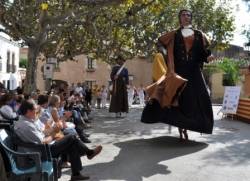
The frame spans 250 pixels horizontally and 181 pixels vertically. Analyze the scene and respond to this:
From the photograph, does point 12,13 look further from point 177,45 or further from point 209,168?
point 209,168

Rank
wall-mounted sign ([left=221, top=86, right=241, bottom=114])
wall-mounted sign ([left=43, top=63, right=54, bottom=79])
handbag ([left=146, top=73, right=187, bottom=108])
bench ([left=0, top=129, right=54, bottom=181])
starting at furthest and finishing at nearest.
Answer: wall-mounted sign ([left=43, top=63, right=54, bottom=79]), wall-mounted sign ([left=221, top=86, right=241, bottom=114]), handbag ([left=146, top=73, right=187, bottom=108]), bench ([left=0, top=129, right=54, bottom=181])

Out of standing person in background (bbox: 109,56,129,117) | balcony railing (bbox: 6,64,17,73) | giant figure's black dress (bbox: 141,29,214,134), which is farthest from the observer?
balcony railing (bbox: 6,64,17,73)

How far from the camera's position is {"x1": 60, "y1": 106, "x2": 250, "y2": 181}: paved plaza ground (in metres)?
8.11

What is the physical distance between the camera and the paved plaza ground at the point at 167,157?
8109mm

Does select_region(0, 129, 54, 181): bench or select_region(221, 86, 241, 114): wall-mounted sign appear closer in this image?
select_region(0, 129, 54, 181): bench

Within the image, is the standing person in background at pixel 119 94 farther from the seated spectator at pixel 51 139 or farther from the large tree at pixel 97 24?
the seated spectator at pixel 51 139

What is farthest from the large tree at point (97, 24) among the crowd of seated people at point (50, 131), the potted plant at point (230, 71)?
the potted plant at point (230, 71)

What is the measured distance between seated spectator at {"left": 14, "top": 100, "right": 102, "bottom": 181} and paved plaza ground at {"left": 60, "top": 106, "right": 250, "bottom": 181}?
1.20 ft

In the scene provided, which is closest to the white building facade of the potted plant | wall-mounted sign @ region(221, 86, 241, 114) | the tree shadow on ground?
the potted plant

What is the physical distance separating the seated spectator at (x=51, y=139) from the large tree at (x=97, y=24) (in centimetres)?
613

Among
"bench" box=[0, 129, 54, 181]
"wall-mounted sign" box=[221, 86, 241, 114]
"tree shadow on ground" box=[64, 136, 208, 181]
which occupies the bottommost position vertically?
"tree shadow on ground" box=[64, 136, 208, 181]

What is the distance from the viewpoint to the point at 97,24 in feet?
86.9

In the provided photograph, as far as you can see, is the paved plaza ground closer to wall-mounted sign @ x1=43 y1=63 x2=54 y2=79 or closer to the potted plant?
wall-mounted sign @ x1=43 y1=63 x2=54 y2=79

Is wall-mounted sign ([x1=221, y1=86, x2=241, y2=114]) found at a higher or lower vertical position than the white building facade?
lower
